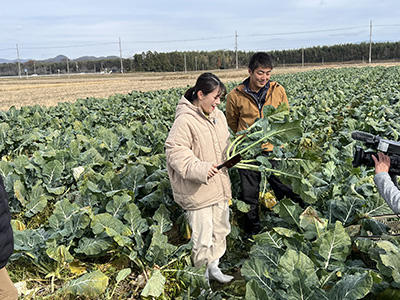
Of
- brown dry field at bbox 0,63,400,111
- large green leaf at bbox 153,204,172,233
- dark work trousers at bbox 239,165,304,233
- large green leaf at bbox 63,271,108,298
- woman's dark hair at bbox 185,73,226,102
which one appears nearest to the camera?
large green leaf at bbox 63,271,108,298

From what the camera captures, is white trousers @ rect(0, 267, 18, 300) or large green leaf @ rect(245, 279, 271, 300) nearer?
large green leaf @ rect(245, 279, 271, 300)

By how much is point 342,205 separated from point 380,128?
9.50ft

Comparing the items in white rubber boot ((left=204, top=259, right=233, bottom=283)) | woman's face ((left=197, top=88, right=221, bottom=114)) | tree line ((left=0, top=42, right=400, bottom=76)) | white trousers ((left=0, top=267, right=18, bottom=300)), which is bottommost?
white rubber boot ((left=204, top=259, right=233, bottom=283))

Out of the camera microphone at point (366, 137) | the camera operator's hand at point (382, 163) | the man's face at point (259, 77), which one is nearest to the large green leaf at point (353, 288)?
the camera operator's hand at point (382, 163)

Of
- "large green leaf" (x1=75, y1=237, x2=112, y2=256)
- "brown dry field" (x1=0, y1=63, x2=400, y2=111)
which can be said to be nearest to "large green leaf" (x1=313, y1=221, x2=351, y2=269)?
"large green leaf" (x1=75, y1=237, x2=112, y2=256)

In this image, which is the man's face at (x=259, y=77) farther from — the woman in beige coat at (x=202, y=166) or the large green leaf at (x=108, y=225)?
the large green leaf at (x=108, y=225)

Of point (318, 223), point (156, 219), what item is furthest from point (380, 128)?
point (156, 219)

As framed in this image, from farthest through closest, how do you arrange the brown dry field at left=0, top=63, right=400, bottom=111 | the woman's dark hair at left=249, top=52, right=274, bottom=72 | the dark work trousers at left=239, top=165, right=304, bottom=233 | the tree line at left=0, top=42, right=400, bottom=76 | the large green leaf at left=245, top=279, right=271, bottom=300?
the tree line at left=0, top=42, right=400, bottom=76
the brown dry field at left=0, top=63, right=400, bottom=111
the dark work trousers at left=239, top=165, right=304, bottom=233
the woman's dark hair at left=249, top=52, right=274, bottom=72
the large green leaf at left=245, top=279, right=271, bottom=300

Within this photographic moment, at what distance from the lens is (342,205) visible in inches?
117

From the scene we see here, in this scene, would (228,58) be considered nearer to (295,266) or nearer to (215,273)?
(215,273)

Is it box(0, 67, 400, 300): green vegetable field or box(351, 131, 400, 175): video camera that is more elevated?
box(351, 131, 400, 175): video camera

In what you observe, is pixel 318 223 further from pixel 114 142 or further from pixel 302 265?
pixel 114 142

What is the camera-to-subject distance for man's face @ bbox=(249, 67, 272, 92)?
3596mm

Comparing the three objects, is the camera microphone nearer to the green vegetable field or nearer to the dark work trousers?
the green vegetable field
